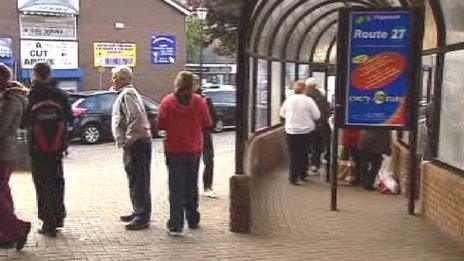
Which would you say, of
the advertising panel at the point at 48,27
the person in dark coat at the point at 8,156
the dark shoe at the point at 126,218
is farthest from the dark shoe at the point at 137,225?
the advertising panel at the point at 48,27

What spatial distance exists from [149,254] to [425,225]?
3.11 m

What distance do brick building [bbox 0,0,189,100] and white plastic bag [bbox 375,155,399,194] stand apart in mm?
17521

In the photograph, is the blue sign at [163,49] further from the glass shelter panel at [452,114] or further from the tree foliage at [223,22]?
the glass shelter panel at [452,114]

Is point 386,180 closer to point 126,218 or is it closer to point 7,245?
point 126,218

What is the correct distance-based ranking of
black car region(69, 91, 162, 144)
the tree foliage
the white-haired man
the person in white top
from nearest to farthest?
the person in white top
the white-haired man
black car region(69, 91, 162, 144)
the tree foliage

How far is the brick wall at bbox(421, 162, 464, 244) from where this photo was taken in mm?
6613

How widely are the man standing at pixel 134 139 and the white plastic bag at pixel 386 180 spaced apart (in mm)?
4070

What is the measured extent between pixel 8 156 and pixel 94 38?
23.0m

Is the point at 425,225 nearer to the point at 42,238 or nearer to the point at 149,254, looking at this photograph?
the point at 149,254

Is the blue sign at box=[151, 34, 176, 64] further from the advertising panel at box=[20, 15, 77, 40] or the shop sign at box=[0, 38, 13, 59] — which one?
the shop sign at box=[0, 38, 13, 59]

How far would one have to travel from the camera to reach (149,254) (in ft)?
20.0

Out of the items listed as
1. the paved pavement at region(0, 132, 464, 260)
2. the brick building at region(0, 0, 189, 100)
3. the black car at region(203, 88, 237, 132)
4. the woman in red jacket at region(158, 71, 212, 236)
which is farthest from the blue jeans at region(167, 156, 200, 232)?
the brick building at region(0, 0, 189, 100)

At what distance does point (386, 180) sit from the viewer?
33.1 ft

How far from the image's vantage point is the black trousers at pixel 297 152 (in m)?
10.5
